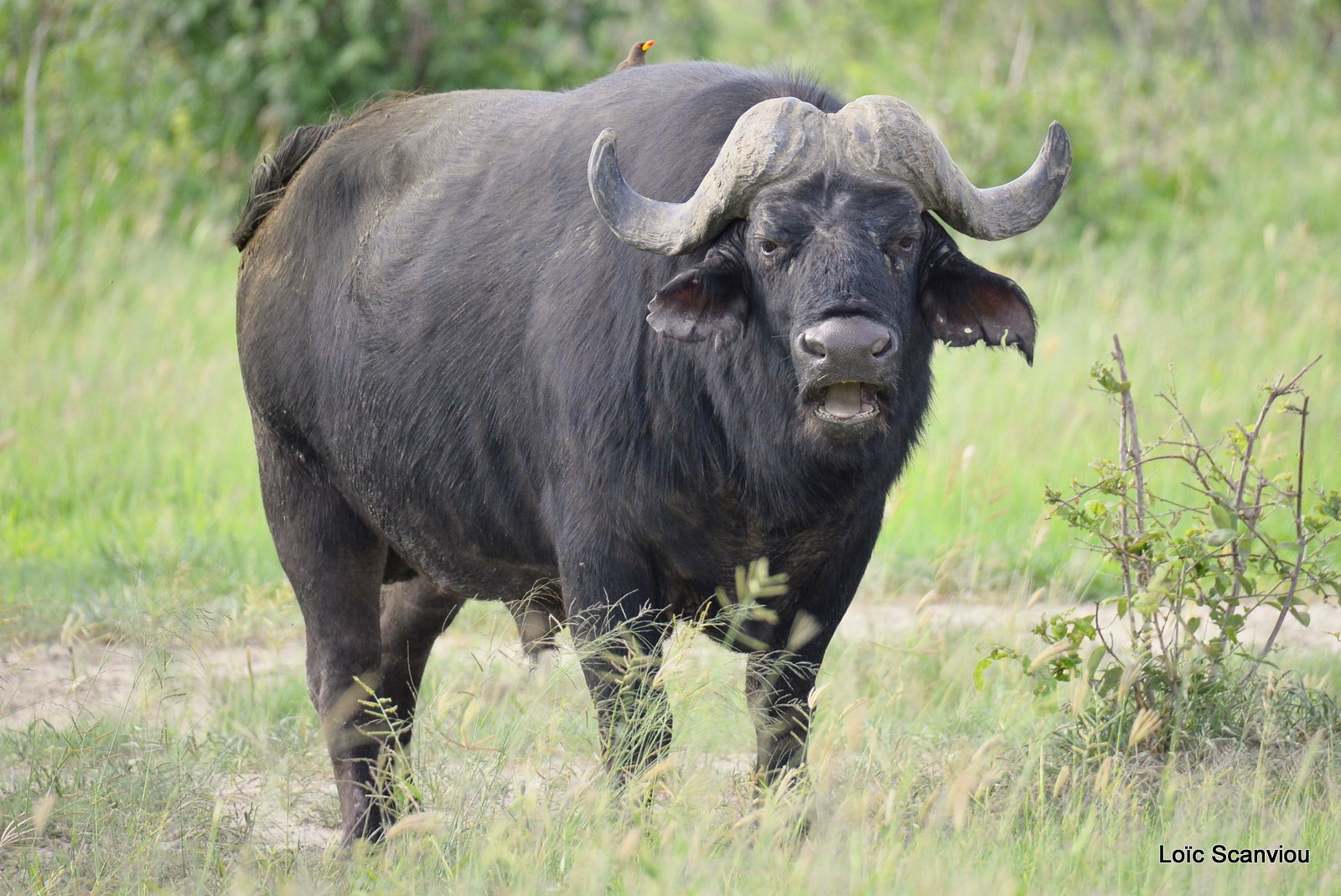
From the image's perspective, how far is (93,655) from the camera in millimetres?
5426

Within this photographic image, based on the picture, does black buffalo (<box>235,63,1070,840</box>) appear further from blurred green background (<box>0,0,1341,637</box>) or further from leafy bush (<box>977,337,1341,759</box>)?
blurred green background (<box>0,0,1341,637</box>)

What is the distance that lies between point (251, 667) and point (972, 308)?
2313mm

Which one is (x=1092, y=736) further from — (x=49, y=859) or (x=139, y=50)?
(x=139, y=50)

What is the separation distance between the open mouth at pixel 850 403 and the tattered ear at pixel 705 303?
0.29 m

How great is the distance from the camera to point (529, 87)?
1014cm

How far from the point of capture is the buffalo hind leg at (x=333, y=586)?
4.48 meters

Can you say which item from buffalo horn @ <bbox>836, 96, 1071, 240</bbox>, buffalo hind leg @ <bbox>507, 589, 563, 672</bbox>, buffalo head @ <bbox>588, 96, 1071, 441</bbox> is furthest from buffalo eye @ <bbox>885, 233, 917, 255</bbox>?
buffalo hind leg @ <bbox>507, 589, 563, 672</bbox>

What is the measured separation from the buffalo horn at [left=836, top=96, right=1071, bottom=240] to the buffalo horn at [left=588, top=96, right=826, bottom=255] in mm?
110

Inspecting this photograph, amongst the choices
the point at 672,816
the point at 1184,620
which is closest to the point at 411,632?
the point at 672,816

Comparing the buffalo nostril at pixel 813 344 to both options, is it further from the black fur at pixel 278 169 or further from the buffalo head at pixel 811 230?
the black fur at pixel 278 169

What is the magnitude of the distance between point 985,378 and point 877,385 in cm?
480

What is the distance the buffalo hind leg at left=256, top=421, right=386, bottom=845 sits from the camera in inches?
176

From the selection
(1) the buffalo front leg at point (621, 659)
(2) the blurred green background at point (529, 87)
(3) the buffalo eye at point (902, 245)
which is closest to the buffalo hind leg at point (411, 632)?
(2) the blurred green background at point (529, 87)

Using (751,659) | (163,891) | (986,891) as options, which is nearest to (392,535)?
(751,659)
